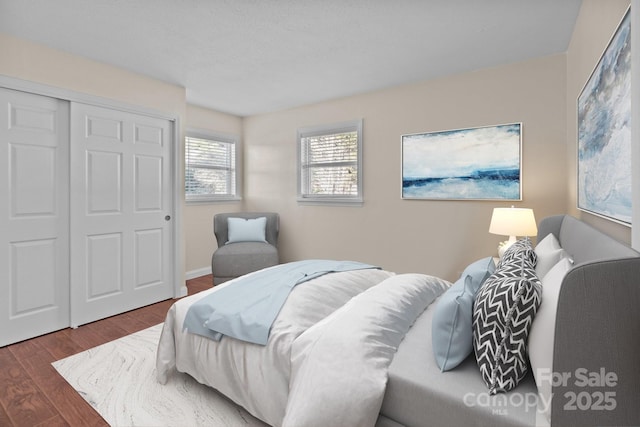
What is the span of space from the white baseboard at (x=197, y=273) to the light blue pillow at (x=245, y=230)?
0.84 metres

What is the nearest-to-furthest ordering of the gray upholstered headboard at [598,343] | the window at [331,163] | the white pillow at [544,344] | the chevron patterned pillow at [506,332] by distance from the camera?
the gray upholstered headboard at [598,343] < the white pillow at [544,344] < the chevron patterned pillow at [506,332] < the window at [331,163]

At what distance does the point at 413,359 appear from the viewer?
1.38 metres

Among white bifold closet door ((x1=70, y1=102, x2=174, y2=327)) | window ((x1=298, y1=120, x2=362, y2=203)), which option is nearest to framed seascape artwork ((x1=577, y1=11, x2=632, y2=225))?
window ((x1=298, y1=120, x2=362, y2=203))

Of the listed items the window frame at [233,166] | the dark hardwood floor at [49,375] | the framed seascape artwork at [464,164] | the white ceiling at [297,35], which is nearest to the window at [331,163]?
the framed seascape artwork at [464,164]

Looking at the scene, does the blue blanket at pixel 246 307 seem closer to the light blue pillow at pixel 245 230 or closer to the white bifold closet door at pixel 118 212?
the white bifold closet door at pixel 118 212

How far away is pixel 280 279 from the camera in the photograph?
2104mm

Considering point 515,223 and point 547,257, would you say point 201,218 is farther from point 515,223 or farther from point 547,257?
point 547,257

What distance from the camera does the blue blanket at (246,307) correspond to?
1657 mm

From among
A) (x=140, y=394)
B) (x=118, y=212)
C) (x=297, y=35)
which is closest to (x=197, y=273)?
(x=118, y=212)

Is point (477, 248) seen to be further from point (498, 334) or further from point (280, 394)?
point (280, 394)

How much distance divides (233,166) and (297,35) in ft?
9.87

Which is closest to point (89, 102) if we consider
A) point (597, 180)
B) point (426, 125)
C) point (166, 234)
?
point (166, 234)

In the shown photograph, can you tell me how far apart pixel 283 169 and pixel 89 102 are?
8.18 feet

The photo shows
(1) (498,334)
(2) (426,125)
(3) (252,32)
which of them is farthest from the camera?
(2) (426,125)
